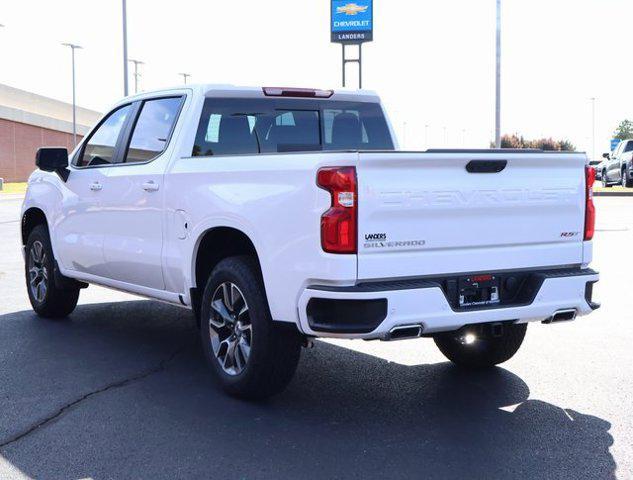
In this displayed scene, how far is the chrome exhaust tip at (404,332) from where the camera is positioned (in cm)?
480

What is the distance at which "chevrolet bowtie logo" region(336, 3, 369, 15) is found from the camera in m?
54.0

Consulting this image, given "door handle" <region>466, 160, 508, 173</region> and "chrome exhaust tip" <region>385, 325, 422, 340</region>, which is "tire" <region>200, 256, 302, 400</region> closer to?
"chrome exhaust tip" <region>385, 325, 422, 340</region>

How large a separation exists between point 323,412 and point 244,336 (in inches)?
26.9

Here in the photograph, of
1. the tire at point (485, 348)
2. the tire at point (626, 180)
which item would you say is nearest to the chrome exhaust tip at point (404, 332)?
the tire at point (485, 348)

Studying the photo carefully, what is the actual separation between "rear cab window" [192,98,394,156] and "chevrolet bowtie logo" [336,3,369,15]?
4820 centimetres

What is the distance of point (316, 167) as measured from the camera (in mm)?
4777

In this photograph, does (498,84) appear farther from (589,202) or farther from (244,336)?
(244,336)

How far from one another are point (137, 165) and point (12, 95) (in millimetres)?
75112

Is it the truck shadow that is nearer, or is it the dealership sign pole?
the truck shadow

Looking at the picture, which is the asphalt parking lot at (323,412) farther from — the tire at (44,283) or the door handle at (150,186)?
the door handle at (150,186)

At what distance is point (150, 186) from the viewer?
6.48 m

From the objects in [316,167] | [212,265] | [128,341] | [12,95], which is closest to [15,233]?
[128,341]

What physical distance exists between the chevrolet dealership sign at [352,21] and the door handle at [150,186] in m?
48.6

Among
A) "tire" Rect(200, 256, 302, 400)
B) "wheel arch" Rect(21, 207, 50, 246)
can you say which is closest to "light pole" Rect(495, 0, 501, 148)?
"wheel arch" Rect(21, 207, 50, 246)
